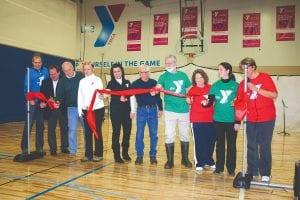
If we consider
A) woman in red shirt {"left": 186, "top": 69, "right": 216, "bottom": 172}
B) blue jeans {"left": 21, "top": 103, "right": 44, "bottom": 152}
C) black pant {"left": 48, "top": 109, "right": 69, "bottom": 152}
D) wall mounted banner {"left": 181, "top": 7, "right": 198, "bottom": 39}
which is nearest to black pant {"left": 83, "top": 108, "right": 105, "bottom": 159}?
black pant {"left": 48, "top": 109, "right": 69, "bottom": 152}

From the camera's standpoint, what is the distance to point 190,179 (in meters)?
4.50

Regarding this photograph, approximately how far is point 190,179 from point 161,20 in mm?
11567

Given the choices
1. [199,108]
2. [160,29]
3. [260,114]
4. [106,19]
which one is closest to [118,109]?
[199,108]

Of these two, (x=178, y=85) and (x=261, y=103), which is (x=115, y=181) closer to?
(x=178, y=85)

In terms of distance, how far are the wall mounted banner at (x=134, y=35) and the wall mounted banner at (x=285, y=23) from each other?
597 cm

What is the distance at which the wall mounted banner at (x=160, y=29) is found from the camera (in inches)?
591

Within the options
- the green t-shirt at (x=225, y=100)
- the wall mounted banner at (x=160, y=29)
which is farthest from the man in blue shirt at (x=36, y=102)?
the wall mounted banner at (x=160, y=29)

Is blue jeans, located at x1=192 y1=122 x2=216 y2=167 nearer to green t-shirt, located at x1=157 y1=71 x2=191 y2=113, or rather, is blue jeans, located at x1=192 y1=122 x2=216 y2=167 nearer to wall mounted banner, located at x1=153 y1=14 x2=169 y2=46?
green t-shirt, located at x1=157 y1=71 x2=191 y2=113

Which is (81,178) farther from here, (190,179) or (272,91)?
(272,91)

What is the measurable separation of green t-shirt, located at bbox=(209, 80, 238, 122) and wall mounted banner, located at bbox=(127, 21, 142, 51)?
11183 mm

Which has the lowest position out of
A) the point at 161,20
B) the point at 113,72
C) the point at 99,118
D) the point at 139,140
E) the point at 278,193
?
the point at 278,193

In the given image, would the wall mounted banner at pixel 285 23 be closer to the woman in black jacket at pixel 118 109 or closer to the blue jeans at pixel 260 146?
the woman in black jacket at pixel 118 109

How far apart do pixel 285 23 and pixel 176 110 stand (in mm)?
10183

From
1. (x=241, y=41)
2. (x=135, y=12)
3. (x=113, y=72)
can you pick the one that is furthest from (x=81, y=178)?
(x=135, y=12)
